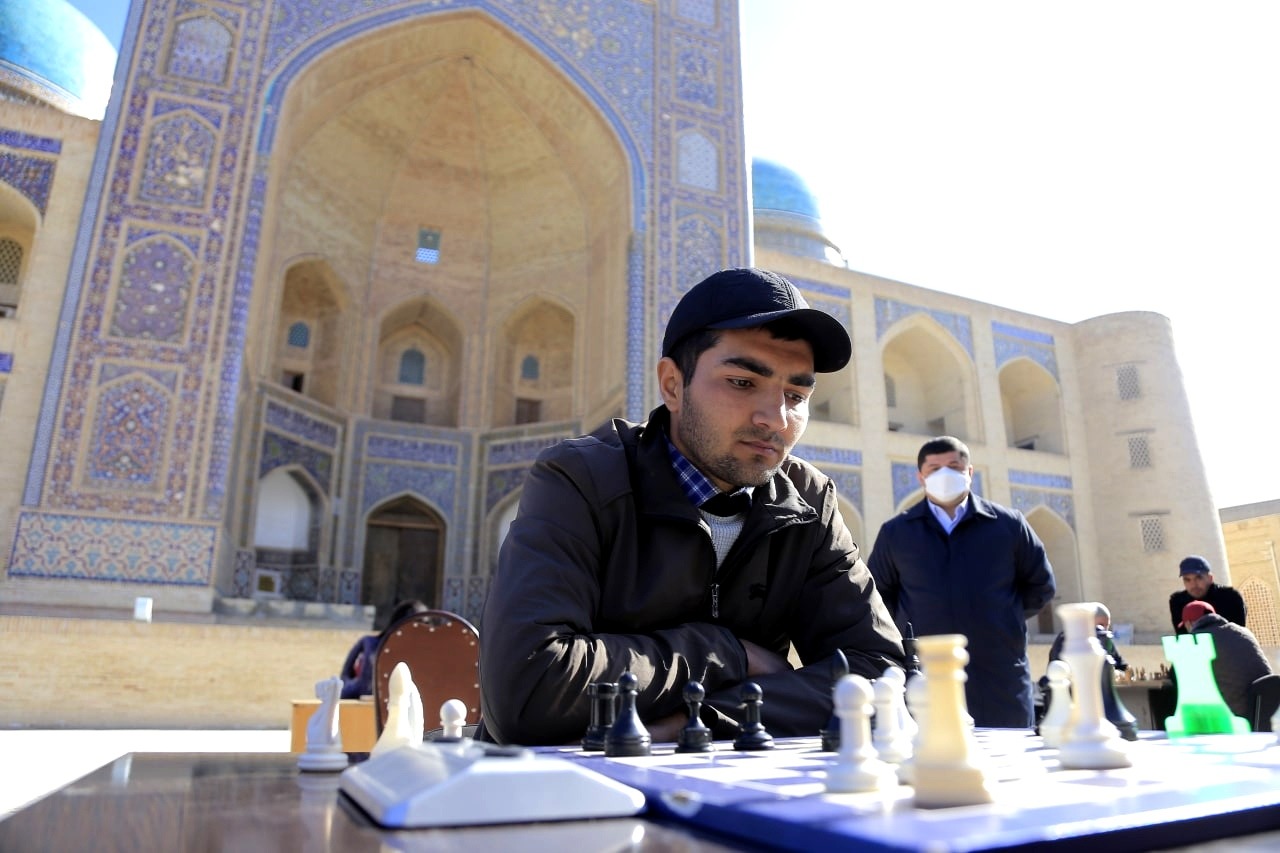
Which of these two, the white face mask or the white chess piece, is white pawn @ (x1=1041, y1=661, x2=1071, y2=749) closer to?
the white chess piece

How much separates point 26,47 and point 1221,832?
14217 mm

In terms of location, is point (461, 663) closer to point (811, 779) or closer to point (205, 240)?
point (811, 779)

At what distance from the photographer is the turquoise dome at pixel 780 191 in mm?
15812

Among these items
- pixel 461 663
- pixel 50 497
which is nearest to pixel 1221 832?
pixel 461 663

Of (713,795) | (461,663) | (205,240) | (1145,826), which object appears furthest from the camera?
(205,240)

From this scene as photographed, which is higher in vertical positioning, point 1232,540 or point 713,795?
point 1232,540

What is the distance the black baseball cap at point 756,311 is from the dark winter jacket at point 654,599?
0.21m

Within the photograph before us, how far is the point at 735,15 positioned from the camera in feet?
35.8

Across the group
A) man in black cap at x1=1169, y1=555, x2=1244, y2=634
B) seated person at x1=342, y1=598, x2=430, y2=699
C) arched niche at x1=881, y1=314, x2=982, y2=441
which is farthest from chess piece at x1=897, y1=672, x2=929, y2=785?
arched niche at x1=881, y1=314, x2=982, y2=441

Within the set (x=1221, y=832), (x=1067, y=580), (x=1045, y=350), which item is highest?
(x=1045, y=350)

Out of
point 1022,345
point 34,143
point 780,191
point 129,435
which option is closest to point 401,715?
point 129,435

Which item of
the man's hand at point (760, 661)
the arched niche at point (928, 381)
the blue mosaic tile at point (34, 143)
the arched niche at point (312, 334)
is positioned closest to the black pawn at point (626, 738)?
the man's hand at point (760, 661)

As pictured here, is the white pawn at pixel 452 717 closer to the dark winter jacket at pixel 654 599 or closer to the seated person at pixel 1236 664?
the dark winter jacket at pixel 654 599

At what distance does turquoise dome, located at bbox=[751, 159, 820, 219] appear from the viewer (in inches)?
623
